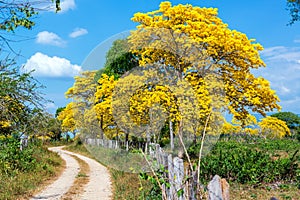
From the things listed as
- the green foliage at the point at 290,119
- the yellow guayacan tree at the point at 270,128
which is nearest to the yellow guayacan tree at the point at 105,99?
the yellow guayacan tree at the point at 270,128

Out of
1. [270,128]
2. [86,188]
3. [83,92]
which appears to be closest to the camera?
[86,188]

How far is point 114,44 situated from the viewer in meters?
26.9

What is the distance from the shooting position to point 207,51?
20.4 m

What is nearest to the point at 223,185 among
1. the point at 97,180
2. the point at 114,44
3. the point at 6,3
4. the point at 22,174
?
the point at 6,3

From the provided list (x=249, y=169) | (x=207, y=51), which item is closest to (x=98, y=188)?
(x=249, y=169)

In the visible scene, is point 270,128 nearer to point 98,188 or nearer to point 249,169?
point 249,169

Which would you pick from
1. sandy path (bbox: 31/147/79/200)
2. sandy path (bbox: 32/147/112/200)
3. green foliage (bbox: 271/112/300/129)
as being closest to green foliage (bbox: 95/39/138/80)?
sandy path (bbox: 32/147/112/200)

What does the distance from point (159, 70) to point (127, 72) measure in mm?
4438

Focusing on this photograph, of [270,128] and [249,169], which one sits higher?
[270,128]

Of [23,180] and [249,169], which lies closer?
[249,169]

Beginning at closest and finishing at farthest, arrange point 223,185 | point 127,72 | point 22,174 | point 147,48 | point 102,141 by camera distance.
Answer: point 223,185 < point 22,174 < point 147,48 < point 127,72 < point 102,141

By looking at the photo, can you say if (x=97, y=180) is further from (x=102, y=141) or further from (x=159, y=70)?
(x=102, y=141)

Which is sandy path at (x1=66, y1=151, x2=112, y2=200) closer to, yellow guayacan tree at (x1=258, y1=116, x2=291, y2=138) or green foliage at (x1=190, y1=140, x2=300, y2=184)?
green foliage at (x1=190, y1=140, x2=300, y2=184)

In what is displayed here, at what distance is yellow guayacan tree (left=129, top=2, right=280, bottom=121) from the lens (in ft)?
66.3
